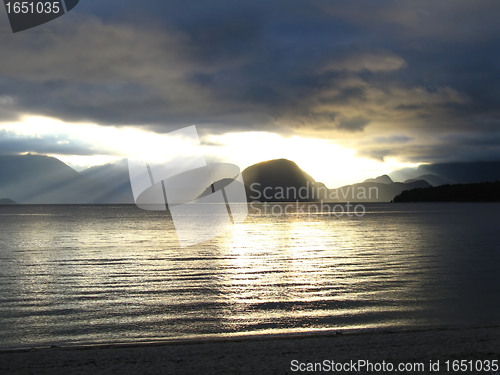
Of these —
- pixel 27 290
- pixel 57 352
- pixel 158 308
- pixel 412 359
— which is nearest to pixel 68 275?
pixel 27 290

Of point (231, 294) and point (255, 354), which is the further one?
point (231, 294)

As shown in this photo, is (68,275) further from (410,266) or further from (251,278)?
(410,266)

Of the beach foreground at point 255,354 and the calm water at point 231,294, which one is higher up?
the beach foreground at point 255,354

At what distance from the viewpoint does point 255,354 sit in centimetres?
859

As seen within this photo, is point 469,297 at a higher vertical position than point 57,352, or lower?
lower

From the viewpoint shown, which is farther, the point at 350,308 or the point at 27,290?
the point at 27,290

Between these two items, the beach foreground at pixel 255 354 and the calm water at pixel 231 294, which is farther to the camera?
the calm water at pixel 231 294

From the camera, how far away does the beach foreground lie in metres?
7.80

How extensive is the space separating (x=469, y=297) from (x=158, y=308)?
11013 mm

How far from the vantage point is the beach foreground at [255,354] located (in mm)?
7805

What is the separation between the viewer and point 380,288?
19500mm

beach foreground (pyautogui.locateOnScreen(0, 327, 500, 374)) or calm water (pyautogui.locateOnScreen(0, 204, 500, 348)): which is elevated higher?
beach foreground (pyautogui.locateOnScreen(0, 327, 500, 374))

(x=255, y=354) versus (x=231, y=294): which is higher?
(x=255, y=354)

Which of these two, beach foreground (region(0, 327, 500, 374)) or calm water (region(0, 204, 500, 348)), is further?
calm water (region(0, 204, 500, 348))
